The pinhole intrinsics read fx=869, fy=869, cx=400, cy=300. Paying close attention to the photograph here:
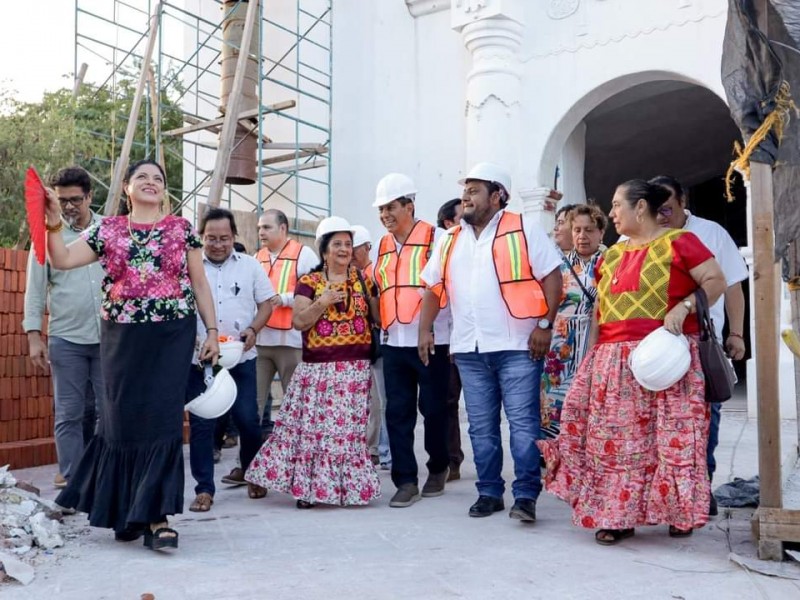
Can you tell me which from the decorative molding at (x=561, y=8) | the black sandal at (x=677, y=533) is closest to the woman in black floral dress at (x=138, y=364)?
the black sandal at (x=677, y=533)

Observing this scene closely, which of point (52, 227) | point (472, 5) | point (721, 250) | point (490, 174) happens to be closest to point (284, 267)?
point (490, 174)

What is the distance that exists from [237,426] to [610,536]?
7.76 ft

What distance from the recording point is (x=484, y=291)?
14.7 ft

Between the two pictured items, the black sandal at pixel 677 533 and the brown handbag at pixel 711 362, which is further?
the black sandal at pixel 677 533

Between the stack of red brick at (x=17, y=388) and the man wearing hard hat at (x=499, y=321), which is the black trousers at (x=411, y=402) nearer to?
the man wearing hard hat at (x=499, y=321)

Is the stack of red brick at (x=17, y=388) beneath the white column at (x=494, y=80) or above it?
beneath

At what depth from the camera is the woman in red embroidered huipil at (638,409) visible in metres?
3.73

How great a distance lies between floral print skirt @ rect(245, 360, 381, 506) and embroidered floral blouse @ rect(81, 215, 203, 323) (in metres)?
1.13

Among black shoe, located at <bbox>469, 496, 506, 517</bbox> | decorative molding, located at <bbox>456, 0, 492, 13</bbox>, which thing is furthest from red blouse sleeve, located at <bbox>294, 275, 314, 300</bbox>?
decorative molding, located at <bbox>456, 0, 492, 13</bbox>

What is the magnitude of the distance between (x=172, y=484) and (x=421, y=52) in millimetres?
7507

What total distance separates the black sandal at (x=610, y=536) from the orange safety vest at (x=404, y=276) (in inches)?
64.0

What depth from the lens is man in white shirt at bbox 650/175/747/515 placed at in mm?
4379

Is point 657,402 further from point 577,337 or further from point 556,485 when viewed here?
point 577,337

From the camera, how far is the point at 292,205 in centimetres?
1096
